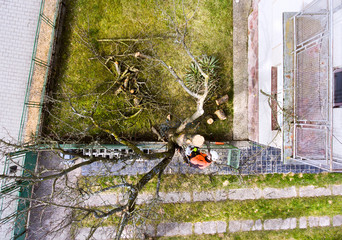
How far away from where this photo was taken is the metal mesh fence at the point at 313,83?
4.37m

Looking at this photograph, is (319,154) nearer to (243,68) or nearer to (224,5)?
(243,68)

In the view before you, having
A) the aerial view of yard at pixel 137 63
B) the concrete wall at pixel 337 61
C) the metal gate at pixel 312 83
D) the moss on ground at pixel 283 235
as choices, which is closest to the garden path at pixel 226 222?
the moss on ground at pixel 283 235

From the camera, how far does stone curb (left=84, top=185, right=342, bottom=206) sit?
24.0ft

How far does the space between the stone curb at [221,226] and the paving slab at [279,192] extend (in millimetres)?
834

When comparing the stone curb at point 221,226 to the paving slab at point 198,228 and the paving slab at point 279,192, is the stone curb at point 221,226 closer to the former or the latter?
the paving slab at point 198,228

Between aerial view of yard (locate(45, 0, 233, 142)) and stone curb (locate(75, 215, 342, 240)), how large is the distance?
Result: 123 inches

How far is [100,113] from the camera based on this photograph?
24.1 ft

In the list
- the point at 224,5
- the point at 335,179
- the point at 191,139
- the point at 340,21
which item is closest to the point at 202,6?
the point at 224,5

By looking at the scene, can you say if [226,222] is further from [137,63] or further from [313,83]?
[137,63]

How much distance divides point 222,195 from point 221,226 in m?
1.13

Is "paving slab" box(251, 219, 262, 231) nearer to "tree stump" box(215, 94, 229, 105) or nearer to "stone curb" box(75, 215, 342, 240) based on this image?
"stone curb" box(75, 215, 342, 240)

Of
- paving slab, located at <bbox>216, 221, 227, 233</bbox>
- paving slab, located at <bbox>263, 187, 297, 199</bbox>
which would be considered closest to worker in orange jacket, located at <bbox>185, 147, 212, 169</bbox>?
paving slab, located at <bbox>216, 221, 227, 233</bbox>

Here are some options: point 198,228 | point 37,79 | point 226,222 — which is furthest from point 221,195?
point 37,79

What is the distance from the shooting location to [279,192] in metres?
7.57
